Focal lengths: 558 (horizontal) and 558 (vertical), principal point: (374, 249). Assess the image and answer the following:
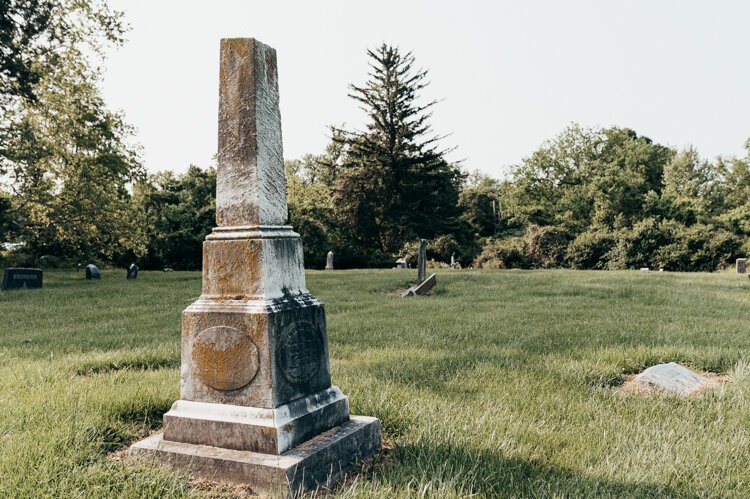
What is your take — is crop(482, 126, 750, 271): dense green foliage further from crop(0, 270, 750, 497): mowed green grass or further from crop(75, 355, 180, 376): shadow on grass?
crop(75, 355, 180, 376): shadow on grass

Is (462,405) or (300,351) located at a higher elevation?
(300,351)

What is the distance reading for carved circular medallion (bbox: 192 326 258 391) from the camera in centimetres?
328

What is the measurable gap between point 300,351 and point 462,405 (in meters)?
1.55

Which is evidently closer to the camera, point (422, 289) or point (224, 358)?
point (224, 358)

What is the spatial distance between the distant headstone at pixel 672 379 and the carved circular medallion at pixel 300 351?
3352 millimetres

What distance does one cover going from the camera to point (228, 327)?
11.0 ft

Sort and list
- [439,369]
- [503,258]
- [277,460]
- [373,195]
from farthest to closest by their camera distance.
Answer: [373,195]
[503,258]
[439,369]
[277,460]

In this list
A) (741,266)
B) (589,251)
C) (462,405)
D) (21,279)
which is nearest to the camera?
(462,405)

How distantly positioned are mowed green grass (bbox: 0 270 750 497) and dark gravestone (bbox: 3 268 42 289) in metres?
9.52

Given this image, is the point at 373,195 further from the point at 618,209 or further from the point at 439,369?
the point at 439,369

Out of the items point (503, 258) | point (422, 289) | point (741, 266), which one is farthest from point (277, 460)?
point (503, 258)

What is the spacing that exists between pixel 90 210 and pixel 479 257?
76.5ft

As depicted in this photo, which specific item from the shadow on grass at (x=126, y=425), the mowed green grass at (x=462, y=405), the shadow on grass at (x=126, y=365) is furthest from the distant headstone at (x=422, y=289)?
the shadow on grass at (x=126, y=425)

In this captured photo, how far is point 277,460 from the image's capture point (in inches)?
119
